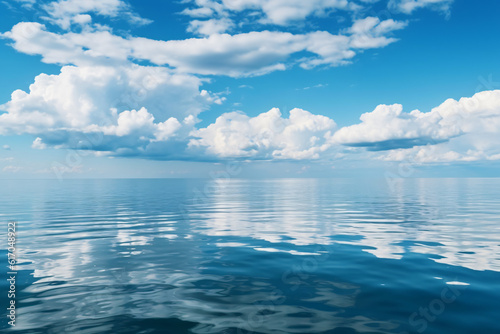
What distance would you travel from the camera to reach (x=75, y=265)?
1734 centimetres

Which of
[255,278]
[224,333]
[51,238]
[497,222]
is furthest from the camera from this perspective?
[497,222]

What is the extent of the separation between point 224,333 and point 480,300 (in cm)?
997

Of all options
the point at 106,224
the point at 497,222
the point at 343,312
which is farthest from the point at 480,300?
the point at 106,224

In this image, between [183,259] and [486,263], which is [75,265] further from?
[486,263]

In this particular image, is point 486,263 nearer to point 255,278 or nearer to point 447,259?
point 447,259

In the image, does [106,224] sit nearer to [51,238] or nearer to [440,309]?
[51,238]

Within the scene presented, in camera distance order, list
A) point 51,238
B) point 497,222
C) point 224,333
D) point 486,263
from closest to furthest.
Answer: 1. point 224,333
2. point 486,263
3. point 51,238
4. point 497,222

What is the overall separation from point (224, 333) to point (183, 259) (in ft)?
32.9

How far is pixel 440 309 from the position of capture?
11266mm

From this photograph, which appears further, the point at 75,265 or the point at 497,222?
the point at 497,222

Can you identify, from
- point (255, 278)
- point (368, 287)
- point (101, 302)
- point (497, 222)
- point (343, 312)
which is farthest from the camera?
point (497, 222)

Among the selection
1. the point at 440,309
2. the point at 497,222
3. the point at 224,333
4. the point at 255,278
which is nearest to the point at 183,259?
the point at 255,278

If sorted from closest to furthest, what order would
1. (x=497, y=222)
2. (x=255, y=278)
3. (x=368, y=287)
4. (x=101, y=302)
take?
1. (x=101, y=302)
2. (x=368, y=287)
3. (x=255, y=278)
4. (x=497, y=222)

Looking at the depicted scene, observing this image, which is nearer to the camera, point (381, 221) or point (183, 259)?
point (183, 259)
